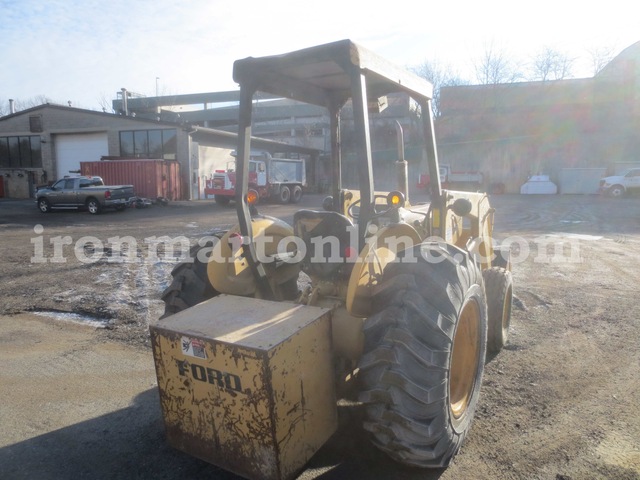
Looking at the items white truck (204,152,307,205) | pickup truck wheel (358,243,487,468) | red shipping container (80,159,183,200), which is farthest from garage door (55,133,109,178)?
pickup truck wheel (358,243,487,468)

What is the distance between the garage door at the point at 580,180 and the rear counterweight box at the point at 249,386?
3591 centimetres

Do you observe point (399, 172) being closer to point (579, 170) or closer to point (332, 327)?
point (332, 327)

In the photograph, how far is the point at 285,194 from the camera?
2805 centimetres

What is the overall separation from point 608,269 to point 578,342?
16.2 feet

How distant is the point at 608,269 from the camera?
966 centimetres

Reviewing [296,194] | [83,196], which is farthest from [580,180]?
[83,196]

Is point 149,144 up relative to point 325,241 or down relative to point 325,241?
up

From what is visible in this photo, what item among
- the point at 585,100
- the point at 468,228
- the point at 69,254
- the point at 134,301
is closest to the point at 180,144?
the point at 69,254

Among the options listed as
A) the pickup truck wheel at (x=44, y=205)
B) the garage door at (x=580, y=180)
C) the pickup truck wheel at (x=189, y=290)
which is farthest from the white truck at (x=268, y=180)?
the pickup truck wheel at (x=189, y=290)

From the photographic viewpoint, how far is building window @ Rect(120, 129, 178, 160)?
31.5 m

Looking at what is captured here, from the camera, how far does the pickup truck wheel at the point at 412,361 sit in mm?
2729

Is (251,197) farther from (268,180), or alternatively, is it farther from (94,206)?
(268,180)

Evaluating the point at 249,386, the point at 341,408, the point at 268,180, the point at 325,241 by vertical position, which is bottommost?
the point at 341,408

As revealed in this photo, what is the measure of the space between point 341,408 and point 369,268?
4.84 feet
